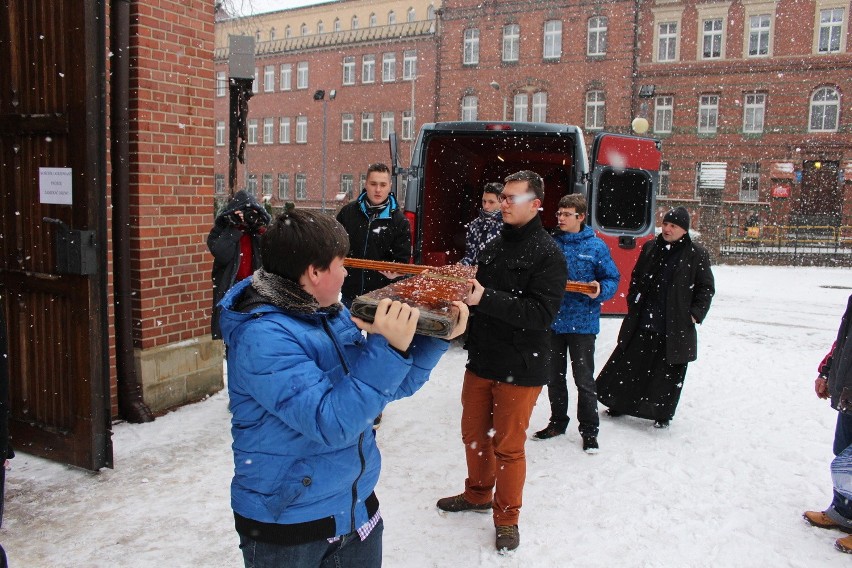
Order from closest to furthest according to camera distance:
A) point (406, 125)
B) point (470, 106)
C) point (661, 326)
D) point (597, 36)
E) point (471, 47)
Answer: point (661, 326)
point (597, 36)
point (471, 47)
point (470, 106)
point (406, 125)

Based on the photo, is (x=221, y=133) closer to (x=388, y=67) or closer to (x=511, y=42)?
(x=388, y=67)

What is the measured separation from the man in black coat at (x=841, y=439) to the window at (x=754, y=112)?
3084 cm

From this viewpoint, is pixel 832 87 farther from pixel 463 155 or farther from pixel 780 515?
pixel 780 515

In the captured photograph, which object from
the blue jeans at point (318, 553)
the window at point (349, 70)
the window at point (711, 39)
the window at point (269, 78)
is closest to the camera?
the blue jeans at point (318, 553)

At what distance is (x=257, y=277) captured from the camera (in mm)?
1757

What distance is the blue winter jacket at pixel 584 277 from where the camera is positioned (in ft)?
15.7

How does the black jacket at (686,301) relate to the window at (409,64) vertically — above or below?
below

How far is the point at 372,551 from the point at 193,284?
3915 mm

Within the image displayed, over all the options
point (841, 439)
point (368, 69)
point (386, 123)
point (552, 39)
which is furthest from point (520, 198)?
point (368, 69)

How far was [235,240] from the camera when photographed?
16.3 feet

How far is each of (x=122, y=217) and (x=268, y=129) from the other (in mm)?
41678

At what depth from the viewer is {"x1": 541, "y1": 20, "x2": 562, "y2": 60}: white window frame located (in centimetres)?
3406

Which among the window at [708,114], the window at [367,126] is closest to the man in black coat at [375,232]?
the window at [708,114]

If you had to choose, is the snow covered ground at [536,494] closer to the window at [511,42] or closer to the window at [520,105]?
the window at [520,105]
